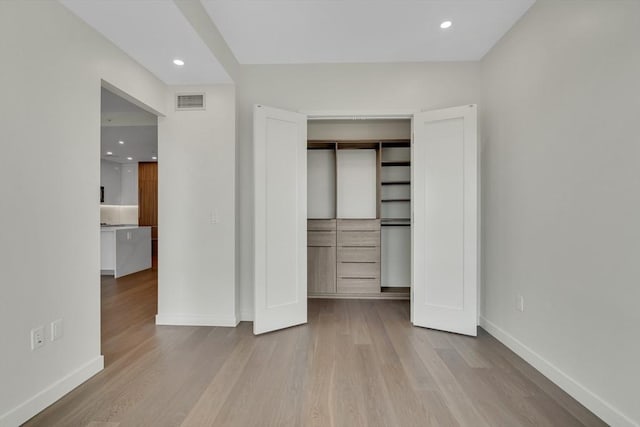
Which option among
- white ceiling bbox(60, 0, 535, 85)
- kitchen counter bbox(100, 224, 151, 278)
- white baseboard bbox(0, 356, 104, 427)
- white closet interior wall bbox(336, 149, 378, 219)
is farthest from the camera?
kitchen counter bbox(100, 224, 151, 278)

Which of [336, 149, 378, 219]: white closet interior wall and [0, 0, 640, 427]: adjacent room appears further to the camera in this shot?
[336, 149, 378, 219]: white closet interior wall

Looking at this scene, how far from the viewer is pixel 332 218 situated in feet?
13.6

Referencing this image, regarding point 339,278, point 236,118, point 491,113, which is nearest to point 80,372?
point 236,118

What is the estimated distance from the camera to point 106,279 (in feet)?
17.0

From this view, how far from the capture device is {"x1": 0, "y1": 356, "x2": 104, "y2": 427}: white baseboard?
5.03 feet

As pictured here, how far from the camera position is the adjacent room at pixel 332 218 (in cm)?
162

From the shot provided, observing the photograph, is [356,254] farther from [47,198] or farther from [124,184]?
[124,184]

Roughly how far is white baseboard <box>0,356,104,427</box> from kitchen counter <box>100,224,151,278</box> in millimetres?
3872

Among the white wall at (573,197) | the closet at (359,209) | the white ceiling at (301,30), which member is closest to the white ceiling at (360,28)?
the white ceiling at (301,30)

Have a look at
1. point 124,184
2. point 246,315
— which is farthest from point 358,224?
point 124,184

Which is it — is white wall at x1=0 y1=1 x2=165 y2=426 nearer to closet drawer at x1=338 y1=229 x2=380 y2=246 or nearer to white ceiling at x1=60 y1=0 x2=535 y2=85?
white ceiling at x1=60 y1=0 x2=535 y2=85

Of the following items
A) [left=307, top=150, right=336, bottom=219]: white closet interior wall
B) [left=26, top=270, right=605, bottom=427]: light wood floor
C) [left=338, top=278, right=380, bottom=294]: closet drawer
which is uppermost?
[left=307, top=150, right=336, bottom=219]: white closet interior wall

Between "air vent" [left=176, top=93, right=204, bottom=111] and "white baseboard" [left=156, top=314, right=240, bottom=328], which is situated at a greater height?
"air vent" [left=176, top=93, right=204, bottom=111]

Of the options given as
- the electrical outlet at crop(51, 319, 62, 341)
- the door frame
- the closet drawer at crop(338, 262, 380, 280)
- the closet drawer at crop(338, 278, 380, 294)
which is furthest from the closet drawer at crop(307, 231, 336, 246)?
the electrical outlet at crop(51, 319, 62, 341)
